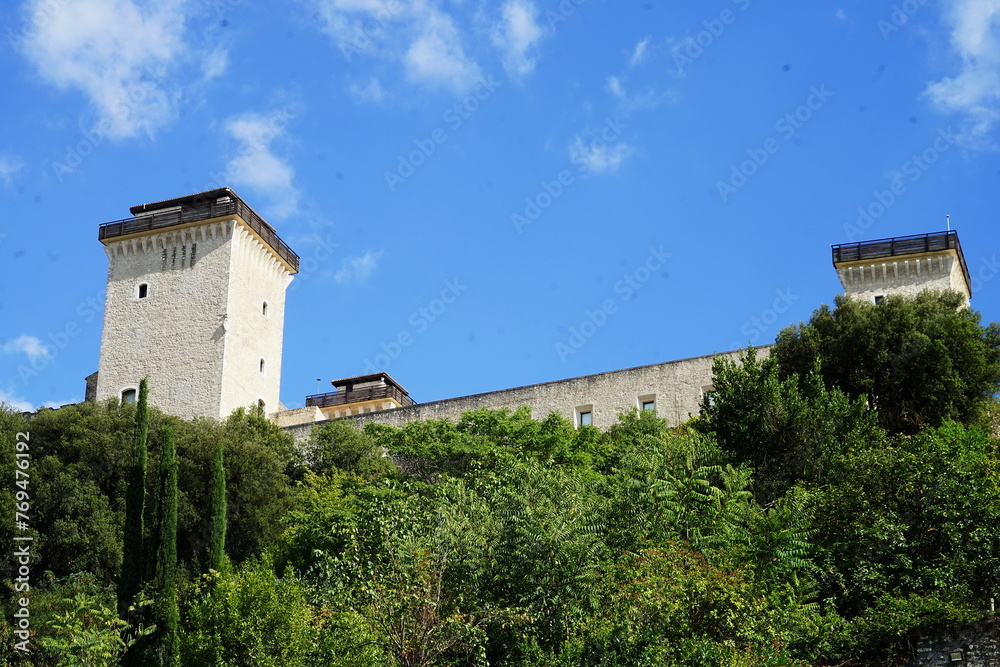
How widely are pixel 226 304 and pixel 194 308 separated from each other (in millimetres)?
1167

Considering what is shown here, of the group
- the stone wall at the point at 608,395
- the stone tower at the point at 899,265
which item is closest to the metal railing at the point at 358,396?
the stone wall at the point at 608,395

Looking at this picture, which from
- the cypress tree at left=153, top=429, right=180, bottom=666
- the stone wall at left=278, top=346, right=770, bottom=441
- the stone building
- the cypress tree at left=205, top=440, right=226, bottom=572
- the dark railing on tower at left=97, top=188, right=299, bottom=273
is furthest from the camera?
the dark railing on tower at left=97, top=188, right=299, bottom=273

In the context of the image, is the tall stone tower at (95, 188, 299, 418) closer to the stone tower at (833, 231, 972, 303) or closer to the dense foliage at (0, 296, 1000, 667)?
the dense foliage at (0, 296, 1000, 667)

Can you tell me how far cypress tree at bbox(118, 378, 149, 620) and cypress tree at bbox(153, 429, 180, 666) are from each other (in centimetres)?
39

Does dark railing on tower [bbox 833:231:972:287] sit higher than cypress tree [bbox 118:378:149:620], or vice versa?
dark railing on tower [bbox 833:231:972:287]

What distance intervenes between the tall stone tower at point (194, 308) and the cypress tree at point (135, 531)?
544 inches

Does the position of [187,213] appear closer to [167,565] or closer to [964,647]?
[167,565]

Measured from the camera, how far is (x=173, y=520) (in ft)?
82.9

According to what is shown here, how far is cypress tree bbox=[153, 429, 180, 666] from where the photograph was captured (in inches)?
920

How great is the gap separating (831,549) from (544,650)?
516cm

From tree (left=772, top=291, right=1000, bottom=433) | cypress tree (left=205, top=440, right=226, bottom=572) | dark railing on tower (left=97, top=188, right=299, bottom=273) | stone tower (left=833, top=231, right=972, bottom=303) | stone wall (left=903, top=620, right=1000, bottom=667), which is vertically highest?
dark railing on tower (left=97, top=188, right=299, bottom=273)

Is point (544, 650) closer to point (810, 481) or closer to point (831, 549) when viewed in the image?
point (831, 549)

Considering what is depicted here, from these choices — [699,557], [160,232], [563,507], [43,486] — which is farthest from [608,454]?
[160,232]

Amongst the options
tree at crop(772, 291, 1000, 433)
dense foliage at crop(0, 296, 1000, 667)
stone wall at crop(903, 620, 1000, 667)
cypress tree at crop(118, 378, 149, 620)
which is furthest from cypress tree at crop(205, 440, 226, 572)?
stone wall at crop(903, 620, 1000, 667)
